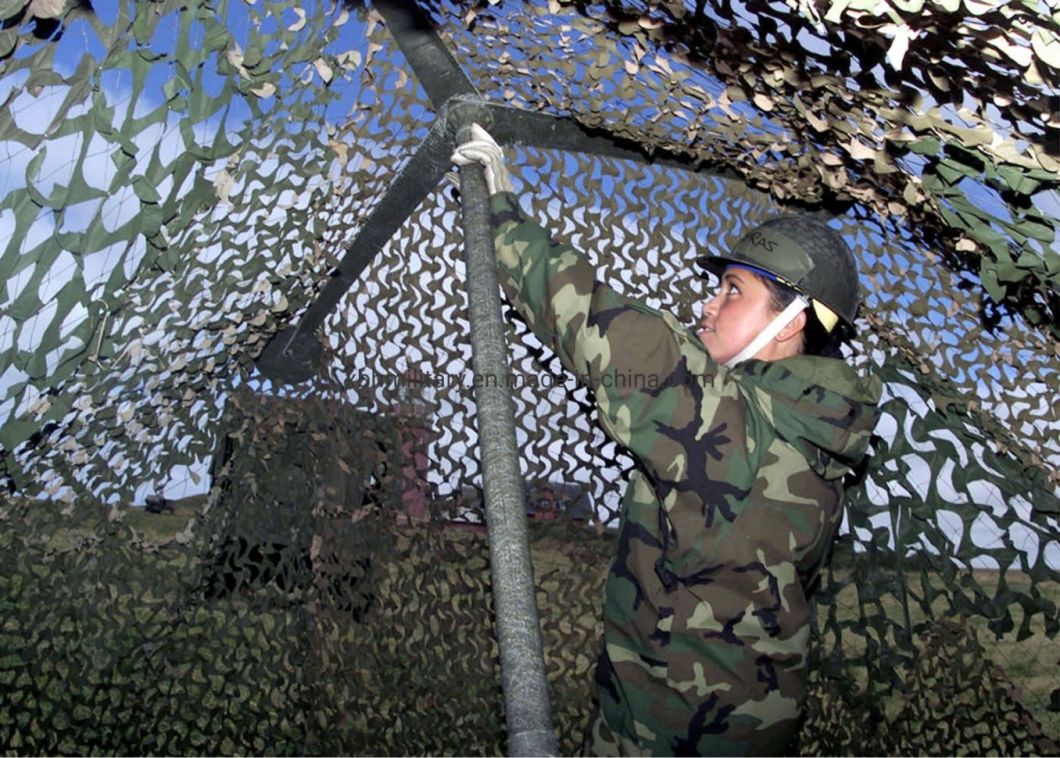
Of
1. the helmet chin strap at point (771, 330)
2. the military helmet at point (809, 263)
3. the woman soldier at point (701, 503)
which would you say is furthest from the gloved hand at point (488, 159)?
the helmet chin strap at point (771, 330)

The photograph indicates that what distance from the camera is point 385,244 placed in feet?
9.32

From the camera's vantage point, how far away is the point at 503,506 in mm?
1655

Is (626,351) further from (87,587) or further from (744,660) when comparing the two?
(87,587)

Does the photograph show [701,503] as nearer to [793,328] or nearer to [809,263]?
[793,328]

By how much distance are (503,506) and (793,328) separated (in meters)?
0.71

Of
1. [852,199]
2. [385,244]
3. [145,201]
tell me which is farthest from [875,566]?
[145,201]

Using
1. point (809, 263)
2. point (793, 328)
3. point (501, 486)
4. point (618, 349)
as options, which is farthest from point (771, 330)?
point (501, 486)

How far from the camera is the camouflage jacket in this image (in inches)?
62.1

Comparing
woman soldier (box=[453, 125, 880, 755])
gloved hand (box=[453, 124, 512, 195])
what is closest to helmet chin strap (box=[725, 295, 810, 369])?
woman soldier (box=[453, 125, 880, 755])

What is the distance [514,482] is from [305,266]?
143 cm

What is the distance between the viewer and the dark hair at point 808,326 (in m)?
1.94

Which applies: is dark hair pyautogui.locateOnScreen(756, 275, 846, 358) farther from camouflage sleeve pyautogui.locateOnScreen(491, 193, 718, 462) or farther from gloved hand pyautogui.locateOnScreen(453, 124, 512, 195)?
gloved hand pyautogui.locateOnScreen(453, 124, 512, 195)

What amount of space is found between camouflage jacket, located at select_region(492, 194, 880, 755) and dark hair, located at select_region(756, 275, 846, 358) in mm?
262

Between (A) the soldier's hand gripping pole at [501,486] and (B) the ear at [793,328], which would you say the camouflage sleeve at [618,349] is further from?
(B) the ear at [793,328]
